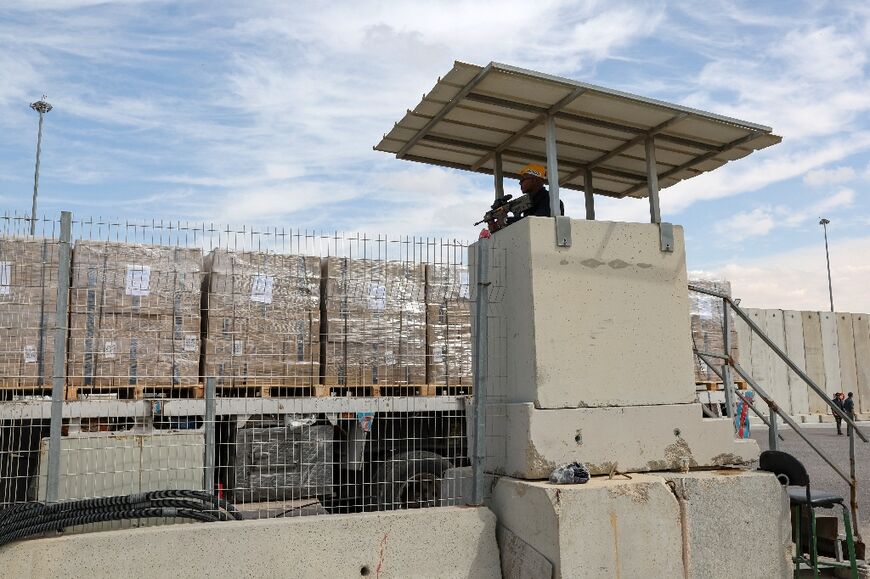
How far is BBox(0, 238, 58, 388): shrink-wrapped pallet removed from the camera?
Answer: 6461 mm

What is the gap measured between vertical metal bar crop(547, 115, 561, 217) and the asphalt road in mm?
4442

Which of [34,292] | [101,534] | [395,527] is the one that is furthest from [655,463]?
[34,292]

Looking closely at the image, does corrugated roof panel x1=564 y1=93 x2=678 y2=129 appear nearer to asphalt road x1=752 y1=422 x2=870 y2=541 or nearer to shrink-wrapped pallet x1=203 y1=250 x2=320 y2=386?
shrink-wrapped pallet x1=203 y1=250 x2=320 y2=386

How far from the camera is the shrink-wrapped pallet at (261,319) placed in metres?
7.30

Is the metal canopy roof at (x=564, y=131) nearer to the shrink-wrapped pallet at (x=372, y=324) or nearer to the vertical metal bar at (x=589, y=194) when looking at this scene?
the vertical metal bar at (x=589, y=194)

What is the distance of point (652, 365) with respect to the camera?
5.41 metres

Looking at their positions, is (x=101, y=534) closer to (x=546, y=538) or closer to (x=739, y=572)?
(x=546, y=538)

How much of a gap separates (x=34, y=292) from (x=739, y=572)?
6.38 meters

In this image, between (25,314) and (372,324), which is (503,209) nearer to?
(372,324)

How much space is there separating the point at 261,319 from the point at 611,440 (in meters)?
3.83

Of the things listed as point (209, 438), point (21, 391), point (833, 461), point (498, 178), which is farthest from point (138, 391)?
point (833, 461)

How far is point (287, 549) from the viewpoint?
4.50 metres

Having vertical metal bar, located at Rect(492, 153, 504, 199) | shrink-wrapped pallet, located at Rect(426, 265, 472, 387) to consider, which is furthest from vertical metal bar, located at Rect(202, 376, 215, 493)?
vertical metal bar, located at Rect(492, 153, 504, 199)

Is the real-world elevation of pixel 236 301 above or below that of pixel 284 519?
above
